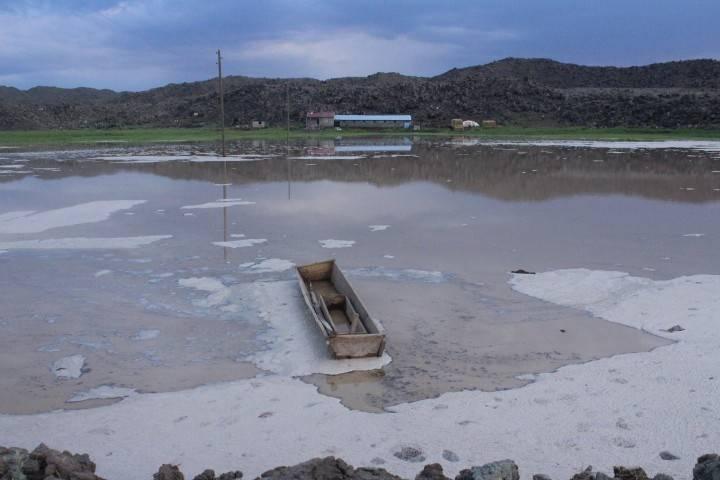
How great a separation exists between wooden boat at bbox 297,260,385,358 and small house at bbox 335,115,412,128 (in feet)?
231

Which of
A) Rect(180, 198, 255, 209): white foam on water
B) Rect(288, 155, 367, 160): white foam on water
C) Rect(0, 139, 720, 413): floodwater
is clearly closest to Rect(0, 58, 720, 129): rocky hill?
Rect(288, 155, 367, 160): white foam on water

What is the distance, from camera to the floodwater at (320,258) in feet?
25.0

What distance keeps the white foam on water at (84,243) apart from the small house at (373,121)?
66936 mm

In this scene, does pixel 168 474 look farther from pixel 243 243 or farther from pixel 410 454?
pixel 243 243

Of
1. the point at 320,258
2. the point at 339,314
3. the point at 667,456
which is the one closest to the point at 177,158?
the point at 320,258

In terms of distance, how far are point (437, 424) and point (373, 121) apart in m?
75.9

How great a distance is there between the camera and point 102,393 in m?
7.02

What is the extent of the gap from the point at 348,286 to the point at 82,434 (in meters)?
4.29

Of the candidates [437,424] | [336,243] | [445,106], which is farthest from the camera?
[445,106]

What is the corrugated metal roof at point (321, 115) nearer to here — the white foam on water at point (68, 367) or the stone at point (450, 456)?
the white foam on water at point (68, 367)

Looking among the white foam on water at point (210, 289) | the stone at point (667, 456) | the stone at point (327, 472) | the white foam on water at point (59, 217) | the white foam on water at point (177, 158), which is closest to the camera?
the stone at point (327, 472)

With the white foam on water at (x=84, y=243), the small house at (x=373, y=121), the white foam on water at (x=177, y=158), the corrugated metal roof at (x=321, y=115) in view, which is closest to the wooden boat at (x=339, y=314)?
the white foam on water at (x=84, y=243)

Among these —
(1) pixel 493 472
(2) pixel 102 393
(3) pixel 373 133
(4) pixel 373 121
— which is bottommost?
(2) pixel 102 393

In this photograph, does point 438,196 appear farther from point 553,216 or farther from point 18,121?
point 18,121
